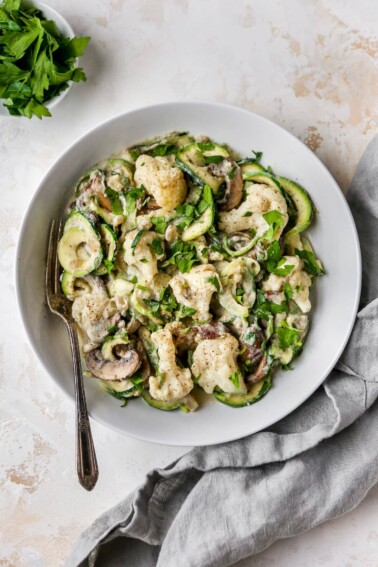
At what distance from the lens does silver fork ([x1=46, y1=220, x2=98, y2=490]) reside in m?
3.38

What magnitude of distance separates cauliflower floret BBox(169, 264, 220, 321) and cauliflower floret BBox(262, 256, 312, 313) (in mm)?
337

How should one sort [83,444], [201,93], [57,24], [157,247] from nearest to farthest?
1. [83,444]
2. [157,247]
3. [57,24]
4. [201,93]

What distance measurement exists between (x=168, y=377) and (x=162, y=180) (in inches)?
46.2

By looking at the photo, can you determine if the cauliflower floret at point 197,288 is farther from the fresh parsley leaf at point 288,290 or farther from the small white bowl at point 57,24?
the small white bowl at point 57,24

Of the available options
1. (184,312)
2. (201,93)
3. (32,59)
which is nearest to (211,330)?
(184,312)

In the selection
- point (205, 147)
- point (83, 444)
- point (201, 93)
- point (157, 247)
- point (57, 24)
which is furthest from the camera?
point (201, 93)

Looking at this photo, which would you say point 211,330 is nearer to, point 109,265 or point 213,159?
point 109,265

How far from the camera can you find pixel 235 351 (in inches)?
Result: 139

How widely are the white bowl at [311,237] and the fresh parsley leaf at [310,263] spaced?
0.21 ft

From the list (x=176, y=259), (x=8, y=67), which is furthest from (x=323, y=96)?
(x=8, y=67)

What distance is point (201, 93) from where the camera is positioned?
12.6ft

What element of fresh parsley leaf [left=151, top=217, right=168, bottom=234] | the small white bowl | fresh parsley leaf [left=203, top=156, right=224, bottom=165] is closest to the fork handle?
fresh parsley leaf [left=151, top=217, right=168, bottom=234]

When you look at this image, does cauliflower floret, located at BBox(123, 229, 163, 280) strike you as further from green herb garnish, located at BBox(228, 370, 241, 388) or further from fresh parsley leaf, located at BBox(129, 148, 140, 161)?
green herb garnish, located at BBox(228, 370, 241, 388)

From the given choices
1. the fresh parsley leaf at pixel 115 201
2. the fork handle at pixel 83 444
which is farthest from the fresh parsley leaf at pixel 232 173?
the fork handle at pixel 83 444
